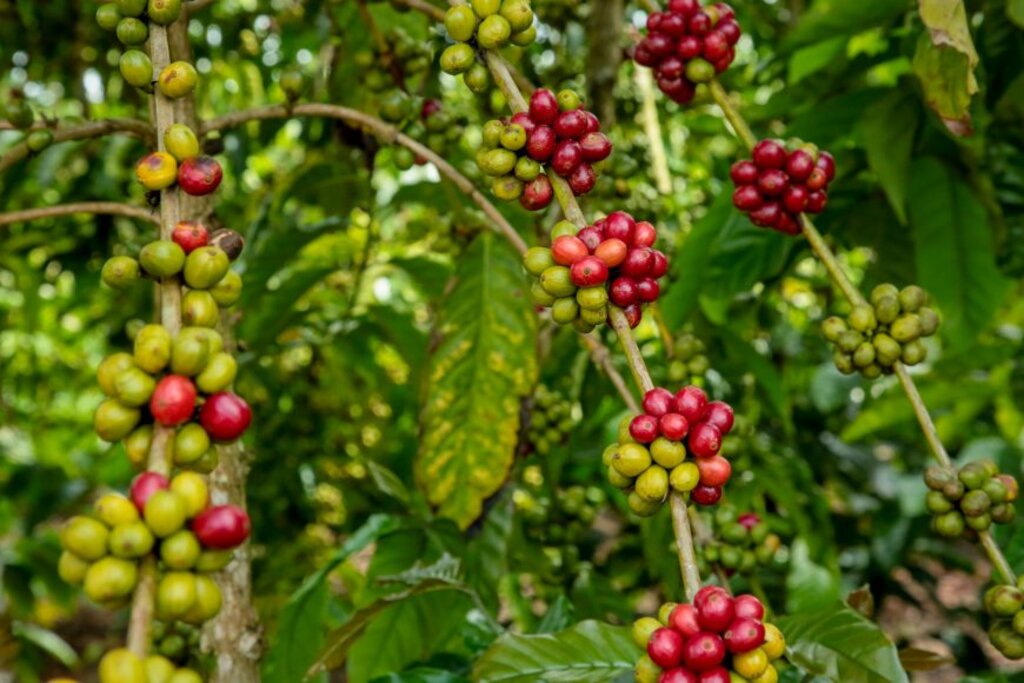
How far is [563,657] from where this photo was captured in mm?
1153

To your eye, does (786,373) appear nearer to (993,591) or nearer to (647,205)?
(647,205)

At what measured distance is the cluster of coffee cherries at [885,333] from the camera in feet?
4.17

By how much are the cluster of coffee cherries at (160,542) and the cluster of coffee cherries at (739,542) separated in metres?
0.94

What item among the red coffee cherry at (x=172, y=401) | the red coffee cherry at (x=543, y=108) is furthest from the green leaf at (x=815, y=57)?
the red coffee cherry at (x=172, y=401)

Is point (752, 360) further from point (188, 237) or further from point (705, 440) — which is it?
point (188, 237)

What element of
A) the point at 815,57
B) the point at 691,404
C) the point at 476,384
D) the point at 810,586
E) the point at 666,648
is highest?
the point at 691,404

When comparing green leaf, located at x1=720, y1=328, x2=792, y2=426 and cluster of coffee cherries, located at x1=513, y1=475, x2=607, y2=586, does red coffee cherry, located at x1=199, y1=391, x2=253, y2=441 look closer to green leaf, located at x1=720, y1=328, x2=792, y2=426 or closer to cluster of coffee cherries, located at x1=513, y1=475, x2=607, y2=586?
cluster of coffee cherries, located at x1=513, y1=475, x2=607, y2=586

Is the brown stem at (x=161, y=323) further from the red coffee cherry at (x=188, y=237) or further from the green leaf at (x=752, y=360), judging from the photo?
the green leaf at (x=752, y=360)

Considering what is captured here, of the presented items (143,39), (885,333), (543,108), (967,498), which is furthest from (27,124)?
(967,498)

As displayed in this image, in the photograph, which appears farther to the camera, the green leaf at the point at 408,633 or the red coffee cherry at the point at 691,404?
the green leaf at the point at 408,633

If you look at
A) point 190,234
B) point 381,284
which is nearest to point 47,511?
point 381,284

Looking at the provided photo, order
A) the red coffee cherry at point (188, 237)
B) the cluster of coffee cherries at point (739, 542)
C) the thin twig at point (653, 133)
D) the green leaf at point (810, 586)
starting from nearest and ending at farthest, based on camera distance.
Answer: the red coffee cherry at point (188, 237), the cluster of coffee cherries at point (739, 542), the green leaf at point (810, 586), the thin twig at point (653, 133)

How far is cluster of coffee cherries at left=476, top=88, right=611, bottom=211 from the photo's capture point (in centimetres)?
100

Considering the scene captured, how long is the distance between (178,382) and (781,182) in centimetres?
90
